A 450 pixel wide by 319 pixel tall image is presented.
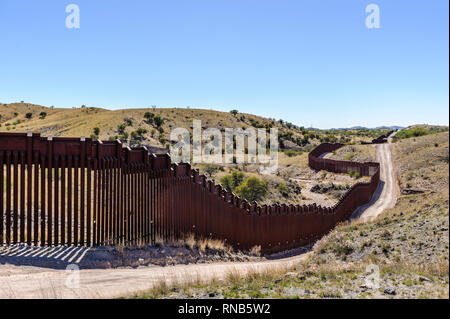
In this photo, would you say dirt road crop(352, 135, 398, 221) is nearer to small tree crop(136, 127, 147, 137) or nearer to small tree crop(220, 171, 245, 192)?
small tree crop(220, 171, 245, 192)

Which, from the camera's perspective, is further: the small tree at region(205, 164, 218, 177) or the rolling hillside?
the rolling hillside

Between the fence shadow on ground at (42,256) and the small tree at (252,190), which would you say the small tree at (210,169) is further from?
the fence shadow on ground at (42,256)

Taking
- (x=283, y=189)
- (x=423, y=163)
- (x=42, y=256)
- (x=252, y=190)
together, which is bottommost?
(x=283, y=189)

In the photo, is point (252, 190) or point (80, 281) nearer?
point (80, 281)

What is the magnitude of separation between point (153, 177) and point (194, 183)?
2.33m

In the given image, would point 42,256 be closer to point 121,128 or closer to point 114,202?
point 114,202

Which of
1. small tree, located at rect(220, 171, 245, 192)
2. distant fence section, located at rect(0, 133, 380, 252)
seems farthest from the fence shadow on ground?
small tree, located at rect(220, 171, 245, 192)

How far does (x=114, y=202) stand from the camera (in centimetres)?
1032

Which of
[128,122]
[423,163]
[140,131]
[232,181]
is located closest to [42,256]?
[232,181]

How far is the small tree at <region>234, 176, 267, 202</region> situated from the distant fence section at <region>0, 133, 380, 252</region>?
43.9 ft

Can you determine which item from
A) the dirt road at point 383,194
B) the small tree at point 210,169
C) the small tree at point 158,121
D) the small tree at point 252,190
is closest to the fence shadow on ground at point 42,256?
the dirt road at point 383,194

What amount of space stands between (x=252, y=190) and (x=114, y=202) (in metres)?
23.0

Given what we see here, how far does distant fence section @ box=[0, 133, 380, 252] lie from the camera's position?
9.27 meters

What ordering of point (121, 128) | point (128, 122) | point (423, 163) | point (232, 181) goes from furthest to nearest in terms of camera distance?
point (128, 122) < point (121, 128) < point (423, 163) < point (232, 181)
